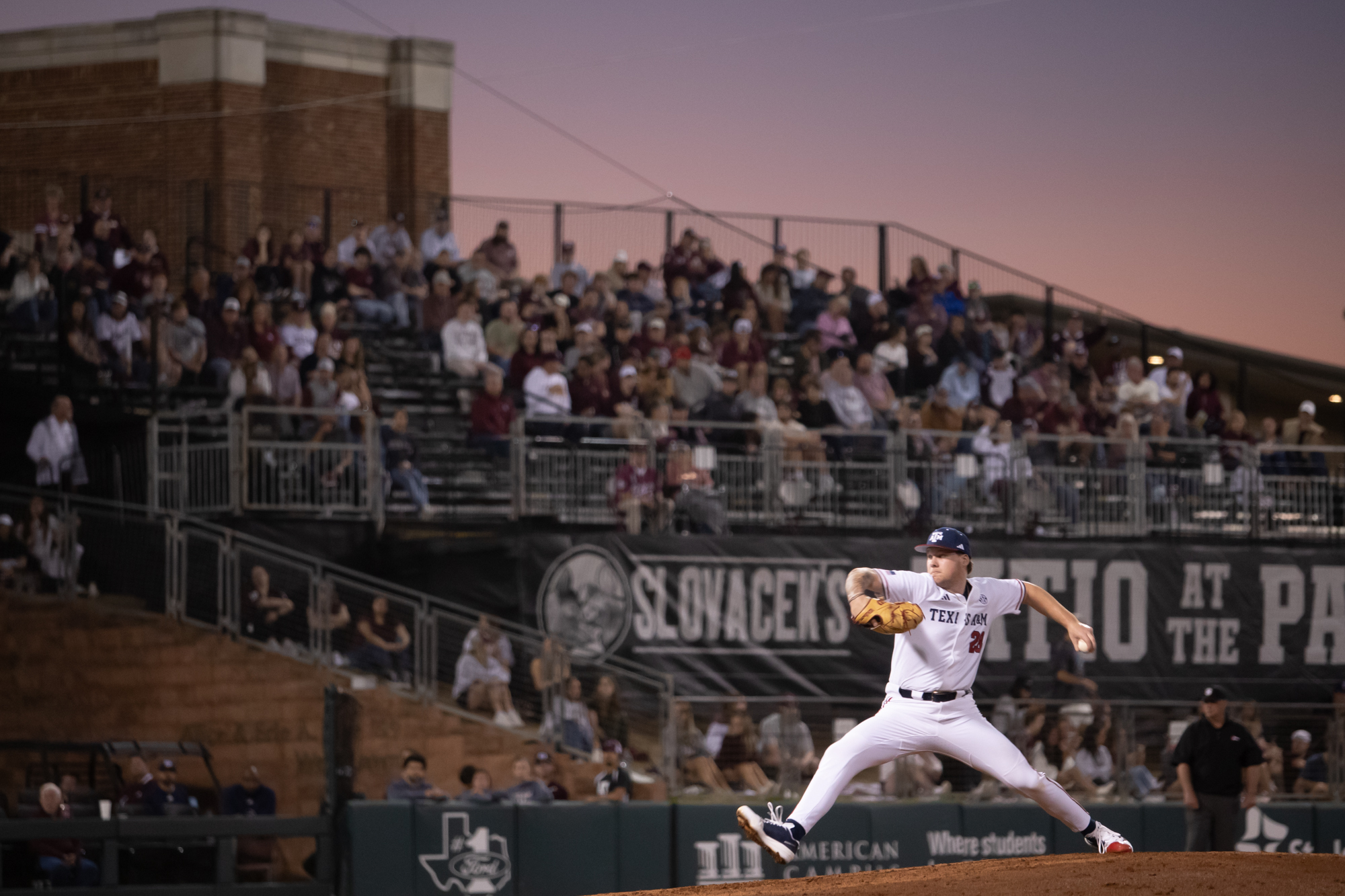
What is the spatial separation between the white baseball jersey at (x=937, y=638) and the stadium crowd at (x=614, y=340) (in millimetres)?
9125

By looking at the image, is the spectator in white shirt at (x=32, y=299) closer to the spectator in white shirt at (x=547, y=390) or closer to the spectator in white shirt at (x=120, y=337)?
the spectator in white shirt at (x=120, y=337)

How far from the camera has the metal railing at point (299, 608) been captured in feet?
55.5

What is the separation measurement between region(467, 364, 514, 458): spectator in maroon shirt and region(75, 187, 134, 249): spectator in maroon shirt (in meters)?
5.73

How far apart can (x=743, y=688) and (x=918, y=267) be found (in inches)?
336

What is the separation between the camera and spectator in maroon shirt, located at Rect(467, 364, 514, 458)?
18.2 metres

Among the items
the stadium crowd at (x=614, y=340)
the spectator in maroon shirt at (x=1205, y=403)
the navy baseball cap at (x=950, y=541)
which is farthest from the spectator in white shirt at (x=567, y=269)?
the navy baseball cap at (x=950, y=541)

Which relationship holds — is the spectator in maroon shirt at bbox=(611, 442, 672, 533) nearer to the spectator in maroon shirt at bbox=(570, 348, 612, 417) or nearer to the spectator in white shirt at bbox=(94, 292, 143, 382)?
the spectator in maroon shirt at bbox=(570, 348, 612, 417)

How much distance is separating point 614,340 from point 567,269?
2.03 metres

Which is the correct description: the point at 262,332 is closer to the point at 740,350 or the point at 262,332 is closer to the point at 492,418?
the point at 492,418

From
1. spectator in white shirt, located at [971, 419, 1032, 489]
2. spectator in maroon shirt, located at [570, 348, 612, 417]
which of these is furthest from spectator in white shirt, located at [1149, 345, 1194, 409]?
spectator in maroon shirt, located at [570, 348, 612, 417]

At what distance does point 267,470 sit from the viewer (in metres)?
17.4

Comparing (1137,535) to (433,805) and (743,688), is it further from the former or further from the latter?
(433,805)

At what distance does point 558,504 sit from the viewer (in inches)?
712

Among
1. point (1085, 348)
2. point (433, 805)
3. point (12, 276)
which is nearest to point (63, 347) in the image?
point (12, 276)
